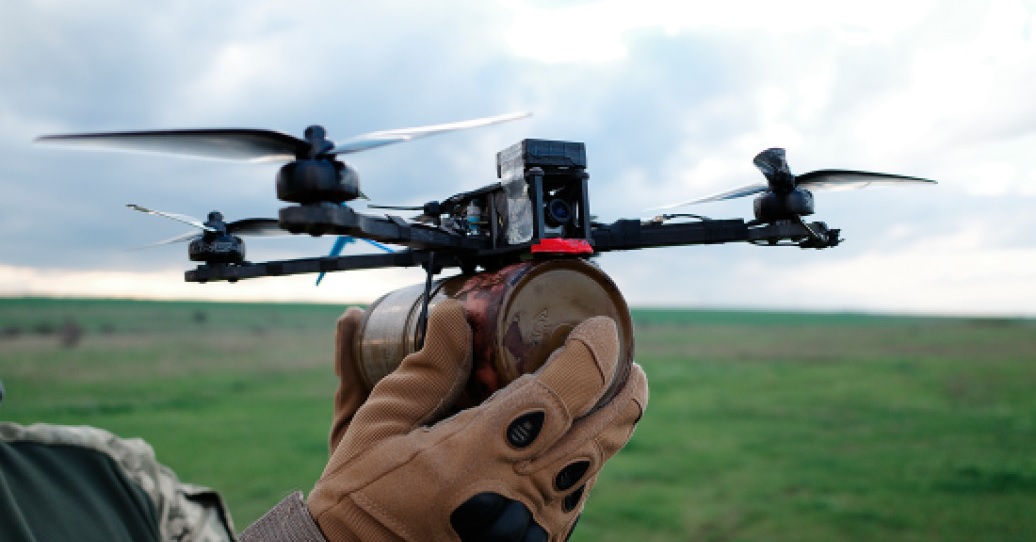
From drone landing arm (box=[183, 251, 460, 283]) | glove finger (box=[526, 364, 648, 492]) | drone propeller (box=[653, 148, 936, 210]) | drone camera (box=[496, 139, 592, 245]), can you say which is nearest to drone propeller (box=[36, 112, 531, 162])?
drone camera (box=[496, 139, 592, 245])

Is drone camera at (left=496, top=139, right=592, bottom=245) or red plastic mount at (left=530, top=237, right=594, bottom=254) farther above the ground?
drone camera at (left=496, top=139, right=592, bottom=245)

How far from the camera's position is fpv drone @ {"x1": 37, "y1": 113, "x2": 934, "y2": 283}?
2688mm

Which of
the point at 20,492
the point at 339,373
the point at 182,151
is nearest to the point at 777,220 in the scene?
the point at 339,373

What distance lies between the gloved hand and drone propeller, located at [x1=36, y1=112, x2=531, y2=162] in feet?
2.74

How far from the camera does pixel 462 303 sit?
3422mm

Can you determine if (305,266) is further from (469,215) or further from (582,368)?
(582,368)

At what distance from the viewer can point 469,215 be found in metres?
3.79

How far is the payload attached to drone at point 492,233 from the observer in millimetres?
2721

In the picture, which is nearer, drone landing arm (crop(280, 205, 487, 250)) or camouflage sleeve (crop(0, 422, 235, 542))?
drone landing arm (crop(280, 205, 487, 250))

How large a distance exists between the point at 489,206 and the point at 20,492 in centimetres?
235

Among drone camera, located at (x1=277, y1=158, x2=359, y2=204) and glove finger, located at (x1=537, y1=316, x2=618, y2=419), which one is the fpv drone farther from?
glove finger, located at (x1=537, y1=316, x2=618, y2=419)

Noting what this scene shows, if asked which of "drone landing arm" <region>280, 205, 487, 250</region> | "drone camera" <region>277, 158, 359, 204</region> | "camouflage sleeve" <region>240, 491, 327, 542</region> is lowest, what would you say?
"camouflage sleeve" <region>240, 491, 327, 542</region>

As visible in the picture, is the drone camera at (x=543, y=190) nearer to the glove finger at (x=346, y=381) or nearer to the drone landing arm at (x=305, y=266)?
the drone landing arm at (x=305, y=266)

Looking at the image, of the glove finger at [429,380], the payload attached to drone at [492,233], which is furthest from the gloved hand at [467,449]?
the payload attached to drone at [492,233]
